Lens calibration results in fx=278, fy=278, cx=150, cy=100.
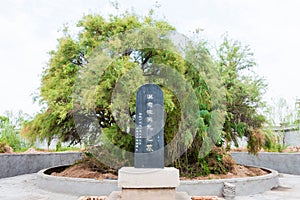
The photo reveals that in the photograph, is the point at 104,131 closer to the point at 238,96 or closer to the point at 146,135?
the point at 146,135

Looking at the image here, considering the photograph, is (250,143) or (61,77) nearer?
(61,77)

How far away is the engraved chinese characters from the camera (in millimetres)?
4094

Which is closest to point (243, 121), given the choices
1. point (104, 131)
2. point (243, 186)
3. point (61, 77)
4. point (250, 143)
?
point (250, 143)

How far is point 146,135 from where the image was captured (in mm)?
4133

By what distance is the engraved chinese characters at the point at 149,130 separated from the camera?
4.09 m

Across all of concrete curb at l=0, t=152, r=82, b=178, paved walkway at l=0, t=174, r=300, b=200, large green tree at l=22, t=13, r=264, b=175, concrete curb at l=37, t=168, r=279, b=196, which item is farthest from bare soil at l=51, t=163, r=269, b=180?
concrete curb at l=0, t=152, r=82, b=178

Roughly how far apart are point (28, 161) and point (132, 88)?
5.40 m

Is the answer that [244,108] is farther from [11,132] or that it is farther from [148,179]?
[11,132]

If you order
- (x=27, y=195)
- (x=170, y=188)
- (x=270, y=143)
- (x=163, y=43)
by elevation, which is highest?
(x=163, y=43)

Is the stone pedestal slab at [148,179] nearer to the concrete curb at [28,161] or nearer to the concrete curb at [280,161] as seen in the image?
the concrete curb at [28,161]

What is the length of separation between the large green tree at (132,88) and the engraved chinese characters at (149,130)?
1613 millimetres

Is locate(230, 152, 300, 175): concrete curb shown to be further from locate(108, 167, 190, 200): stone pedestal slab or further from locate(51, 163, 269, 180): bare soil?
locate(108, 167, 190, 200): stone pedestal slab

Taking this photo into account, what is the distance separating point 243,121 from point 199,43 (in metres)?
2.51

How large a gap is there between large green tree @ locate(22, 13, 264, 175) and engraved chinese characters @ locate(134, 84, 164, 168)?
1613 mm
